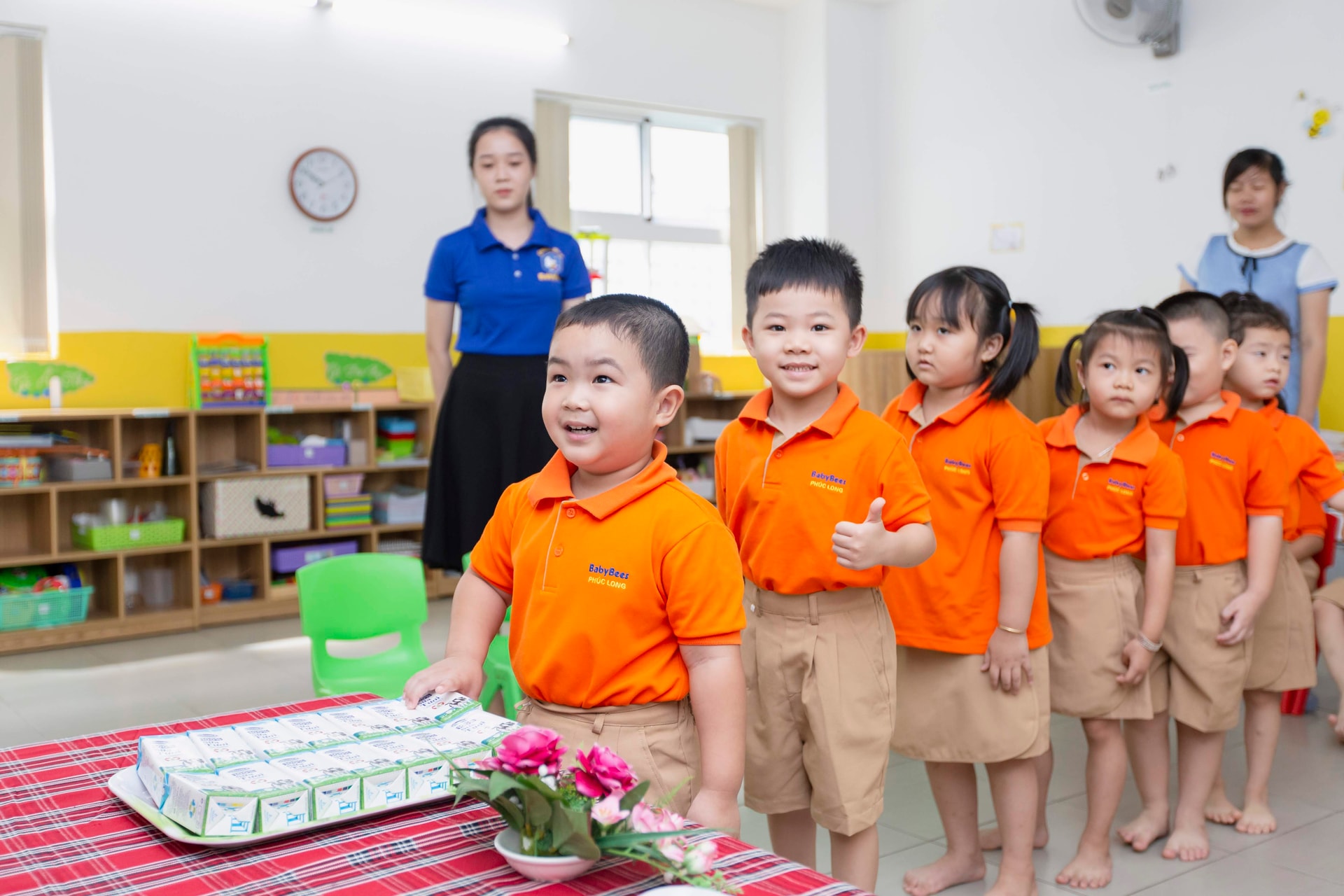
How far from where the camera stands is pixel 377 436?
5492 mm

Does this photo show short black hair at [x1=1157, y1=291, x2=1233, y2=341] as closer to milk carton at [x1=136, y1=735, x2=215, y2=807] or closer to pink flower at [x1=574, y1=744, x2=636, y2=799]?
pink flower at [x1=574, y1=744, x2=636, y2=799]

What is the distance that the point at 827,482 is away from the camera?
1605 mm

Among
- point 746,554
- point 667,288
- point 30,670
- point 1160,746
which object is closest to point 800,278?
point 746,554

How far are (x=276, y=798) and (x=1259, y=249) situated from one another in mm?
4130

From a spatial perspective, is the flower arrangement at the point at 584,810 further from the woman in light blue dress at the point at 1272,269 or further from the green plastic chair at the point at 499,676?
the woman in light blue dress at the point at 1272,269

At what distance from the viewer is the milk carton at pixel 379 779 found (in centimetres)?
90

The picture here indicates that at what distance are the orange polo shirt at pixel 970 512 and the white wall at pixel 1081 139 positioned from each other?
3521 mm

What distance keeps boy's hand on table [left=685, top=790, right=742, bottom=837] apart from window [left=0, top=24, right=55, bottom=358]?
15.2 ft

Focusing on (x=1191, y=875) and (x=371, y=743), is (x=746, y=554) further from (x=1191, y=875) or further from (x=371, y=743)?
(x=1191, y=875)

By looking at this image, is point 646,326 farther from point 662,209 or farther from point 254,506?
point 662,209

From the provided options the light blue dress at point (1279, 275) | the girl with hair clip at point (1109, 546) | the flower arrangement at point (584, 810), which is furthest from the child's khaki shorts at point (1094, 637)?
the light blue dress at point (1279, 275)

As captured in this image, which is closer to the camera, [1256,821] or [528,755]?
[528,755]

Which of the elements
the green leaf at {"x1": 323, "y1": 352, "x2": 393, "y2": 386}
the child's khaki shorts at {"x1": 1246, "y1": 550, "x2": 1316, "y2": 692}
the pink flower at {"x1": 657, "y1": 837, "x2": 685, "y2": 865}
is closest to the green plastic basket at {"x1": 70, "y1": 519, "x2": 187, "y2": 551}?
the green leaf at {"x1": 323, "y1": 352, "x2": 393, "y2": 386}

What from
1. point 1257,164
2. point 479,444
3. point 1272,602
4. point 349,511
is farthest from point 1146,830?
point 349,511
